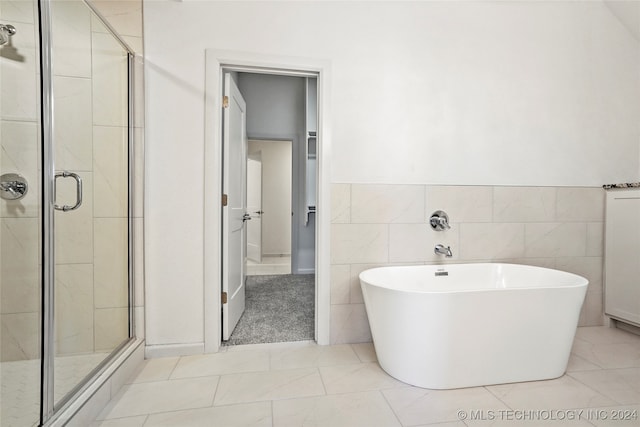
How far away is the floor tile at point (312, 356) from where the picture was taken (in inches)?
75.3

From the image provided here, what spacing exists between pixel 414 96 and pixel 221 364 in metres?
2.24

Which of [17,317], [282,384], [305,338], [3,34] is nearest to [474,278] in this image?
[305,338]

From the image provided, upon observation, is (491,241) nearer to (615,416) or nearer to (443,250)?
(443,250)

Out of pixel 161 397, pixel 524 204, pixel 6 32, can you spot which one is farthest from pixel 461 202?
pixel 6 32

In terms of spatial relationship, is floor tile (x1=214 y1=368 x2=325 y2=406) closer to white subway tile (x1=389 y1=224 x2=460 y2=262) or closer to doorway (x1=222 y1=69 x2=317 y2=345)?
doorway (x1=222 y1=69 x2=317 y2=345)

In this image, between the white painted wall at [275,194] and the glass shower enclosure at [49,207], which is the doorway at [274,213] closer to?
the white painted wall at [275,194]

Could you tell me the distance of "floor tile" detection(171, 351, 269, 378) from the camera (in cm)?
182

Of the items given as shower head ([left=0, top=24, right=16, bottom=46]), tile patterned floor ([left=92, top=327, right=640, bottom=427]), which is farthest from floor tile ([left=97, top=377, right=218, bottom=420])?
shower head ([left=0, top=24, right=16, bottom=46])

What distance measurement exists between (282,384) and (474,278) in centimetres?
154

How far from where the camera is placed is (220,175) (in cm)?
209

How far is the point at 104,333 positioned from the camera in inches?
65.6

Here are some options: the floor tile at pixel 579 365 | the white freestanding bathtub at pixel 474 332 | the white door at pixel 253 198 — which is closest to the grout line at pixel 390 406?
the white freestanding bathtub at pixel 474 332

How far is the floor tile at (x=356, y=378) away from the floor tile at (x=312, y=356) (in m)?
0.08

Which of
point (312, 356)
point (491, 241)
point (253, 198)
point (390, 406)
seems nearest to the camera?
point (390, 406)
